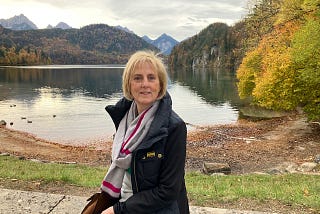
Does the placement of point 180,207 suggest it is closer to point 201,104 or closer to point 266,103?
point 266,103

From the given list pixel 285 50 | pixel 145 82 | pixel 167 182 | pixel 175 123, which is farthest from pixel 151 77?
pixel 285 50

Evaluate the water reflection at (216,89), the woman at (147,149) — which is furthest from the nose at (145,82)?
the water reflection at (216,89)

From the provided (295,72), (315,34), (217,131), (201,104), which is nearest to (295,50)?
(315,34)

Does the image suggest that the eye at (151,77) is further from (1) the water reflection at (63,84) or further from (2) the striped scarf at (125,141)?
(1) the water reflection at (63,84)

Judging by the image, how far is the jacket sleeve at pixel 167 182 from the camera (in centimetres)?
279

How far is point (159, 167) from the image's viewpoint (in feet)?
9.22

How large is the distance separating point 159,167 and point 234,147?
21813mm

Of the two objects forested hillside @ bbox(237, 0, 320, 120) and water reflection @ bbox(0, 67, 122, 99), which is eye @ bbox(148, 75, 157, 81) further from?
water reflection @ bbox(0, 67, 122, 99)

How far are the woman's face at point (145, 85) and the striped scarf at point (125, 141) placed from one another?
0.26 feet

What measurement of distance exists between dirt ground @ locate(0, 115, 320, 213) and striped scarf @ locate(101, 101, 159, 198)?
1468 centimetres

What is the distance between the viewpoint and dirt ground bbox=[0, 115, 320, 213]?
19594mm

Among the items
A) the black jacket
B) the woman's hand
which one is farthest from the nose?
the woman's hand

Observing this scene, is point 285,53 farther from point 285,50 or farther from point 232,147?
point 232,147

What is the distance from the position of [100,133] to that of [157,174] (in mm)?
32278
